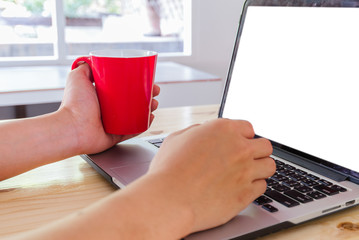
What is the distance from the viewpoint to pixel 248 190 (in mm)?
435

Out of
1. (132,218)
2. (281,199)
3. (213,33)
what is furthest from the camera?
(213,33)

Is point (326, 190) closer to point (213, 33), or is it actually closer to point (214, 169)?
point (214, 169)

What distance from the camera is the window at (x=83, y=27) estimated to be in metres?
2.23

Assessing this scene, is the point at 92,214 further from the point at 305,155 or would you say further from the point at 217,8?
the point at 217,8

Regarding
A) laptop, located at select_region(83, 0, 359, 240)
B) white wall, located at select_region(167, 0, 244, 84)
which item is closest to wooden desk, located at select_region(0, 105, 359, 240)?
laptop, located at select_region(83, 0, 359, 240)

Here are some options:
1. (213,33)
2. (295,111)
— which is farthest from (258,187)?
(213,33)

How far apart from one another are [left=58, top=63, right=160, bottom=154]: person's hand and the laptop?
0.02 meters

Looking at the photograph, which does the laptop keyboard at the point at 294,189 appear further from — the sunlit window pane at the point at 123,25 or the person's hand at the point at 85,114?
the sunlit window pane at the point at 123,25

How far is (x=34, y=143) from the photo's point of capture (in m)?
0.62

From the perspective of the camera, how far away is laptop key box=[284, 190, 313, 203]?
465 mm

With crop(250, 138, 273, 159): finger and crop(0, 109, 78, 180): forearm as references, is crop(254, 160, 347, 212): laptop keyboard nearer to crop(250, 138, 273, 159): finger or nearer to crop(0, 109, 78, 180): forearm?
crop(250, 138, 273, 159): finger

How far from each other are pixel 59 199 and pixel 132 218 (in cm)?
21

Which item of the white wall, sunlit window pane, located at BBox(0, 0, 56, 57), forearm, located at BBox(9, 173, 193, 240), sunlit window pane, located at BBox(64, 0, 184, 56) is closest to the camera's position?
forearm, located at BBox(9, 173, 193, 240)

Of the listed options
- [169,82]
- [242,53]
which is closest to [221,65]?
[169,82]
